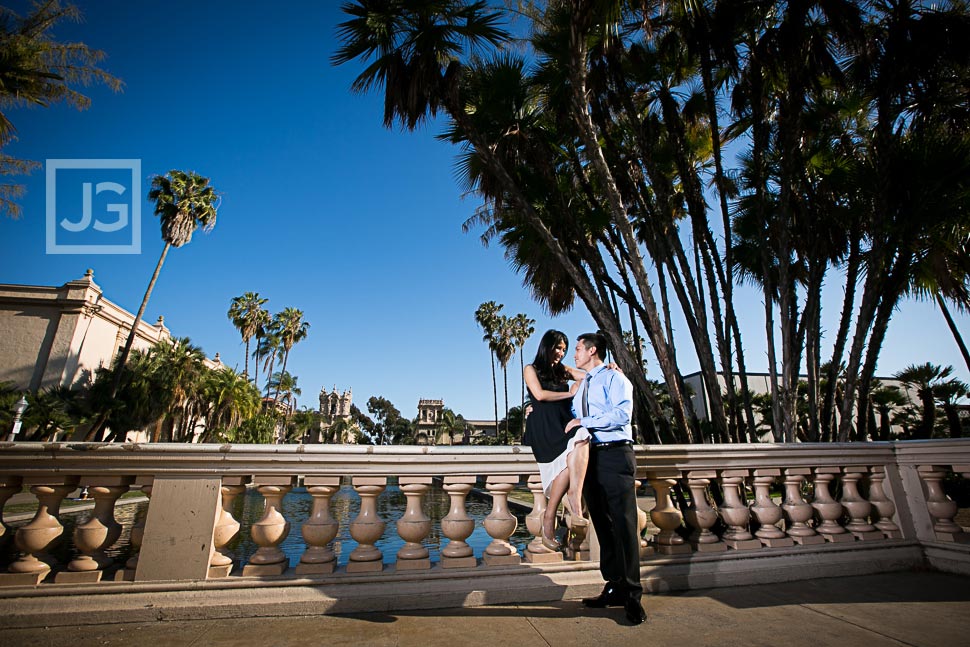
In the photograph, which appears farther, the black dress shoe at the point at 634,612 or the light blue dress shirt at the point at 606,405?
the light blue dress shirt at the point at 606,405

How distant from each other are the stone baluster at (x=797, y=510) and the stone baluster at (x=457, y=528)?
8.22 ft

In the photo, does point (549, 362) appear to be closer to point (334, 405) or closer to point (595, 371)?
point (595, 371)

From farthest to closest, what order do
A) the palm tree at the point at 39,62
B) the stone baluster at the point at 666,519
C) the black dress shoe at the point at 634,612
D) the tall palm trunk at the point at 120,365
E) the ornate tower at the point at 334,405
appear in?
1. the ornate tower at the point at 334,405
2. the tall palm trunk at the point at 120,365
3. the palm tree at the point at 39,62
4. the stone baluster at the point at 666,519
5. the black dress shoe at the point at 634,612

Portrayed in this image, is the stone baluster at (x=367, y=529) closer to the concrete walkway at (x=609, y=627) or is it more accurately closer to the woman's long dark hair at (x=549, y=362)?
the concrete walkway at (x=609, y=627)

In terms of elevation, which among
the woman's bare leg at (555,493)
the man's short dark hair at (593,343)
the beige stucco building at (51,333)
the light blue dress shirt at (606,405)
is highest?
the beige stucco building at (51,333)

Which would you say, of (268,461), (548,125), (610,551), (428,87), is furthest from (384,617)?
(548,125)

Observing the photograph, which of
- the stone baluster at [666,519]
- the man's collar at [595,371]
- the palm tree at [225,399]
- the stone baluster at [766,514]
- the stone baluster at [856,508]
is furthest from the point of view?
the palm tree at [225,399]

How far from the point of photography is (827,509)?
348cm

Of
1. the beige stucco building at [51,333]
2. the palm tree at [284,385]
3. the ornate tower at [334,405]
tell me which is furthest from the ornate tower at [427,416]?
the beige stucco building at [51,333]

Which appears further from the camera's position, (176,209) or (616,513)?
(176,209)

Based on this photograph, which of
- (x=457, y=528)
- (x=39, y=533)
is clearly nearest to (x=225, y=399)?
(x=39, y=533)

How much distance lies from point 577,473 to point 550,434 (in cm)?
29

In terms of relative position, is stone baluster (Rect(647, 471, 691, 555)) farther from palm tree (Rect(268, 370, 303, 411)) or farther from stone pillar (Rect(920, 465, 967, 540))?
palm tree (Rect(268, 370, 303, 411))

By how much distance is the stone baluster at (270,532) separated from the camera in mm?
2648
